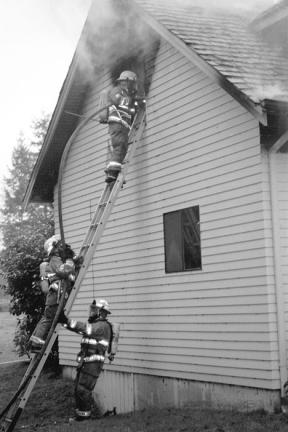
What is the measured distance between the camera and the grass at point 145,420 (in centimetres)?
770

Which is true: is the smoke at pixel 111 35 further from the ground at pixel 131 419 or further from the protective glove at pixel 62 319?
the ground at pixel 131 419

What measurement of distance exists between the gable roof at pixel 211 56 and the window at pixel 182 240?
224 cm

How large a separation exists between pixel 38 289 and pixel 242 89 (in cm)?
925

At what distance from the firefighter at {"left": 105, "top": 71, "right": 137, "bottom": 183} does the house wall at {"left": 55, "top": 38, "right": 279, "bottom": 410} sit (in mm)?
466

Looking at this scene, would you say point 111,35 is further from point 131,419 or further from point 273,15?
point 131,419

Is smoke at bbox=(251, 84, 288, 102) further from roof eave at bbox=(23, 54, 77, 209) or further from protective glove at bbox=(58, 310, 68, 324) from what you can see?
roof eave at bbox=(23, 54, 77, 209)

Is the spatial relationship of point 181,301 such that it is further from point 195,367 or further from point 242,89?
point 242,89

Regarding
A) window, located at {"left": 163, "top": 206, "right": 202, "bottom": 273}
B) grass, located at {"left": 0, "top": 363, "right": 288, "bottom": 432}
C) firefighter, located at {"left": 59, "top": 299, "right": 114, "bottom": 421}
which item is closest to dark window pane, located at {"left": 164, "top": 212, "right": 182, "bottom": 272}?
window, located at {"left": 163, "top": 206, "right": 202, "bottom": 273}

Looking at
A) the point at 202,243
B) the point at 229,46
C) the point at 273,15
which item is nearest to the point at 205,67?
the point at 229,46

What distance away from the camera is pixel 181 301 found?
32.9 feet

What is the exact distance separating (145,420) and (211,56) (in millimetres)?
5252

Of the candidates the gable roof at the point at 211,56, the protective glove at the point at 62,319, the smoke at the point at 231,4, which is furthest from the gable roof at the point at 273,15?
the protective glove at the point at 62,319

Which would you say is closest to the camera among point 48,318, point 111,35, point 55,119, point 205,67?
point 205,67

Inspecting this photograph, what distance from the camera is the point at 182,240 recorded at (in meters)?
10.1
